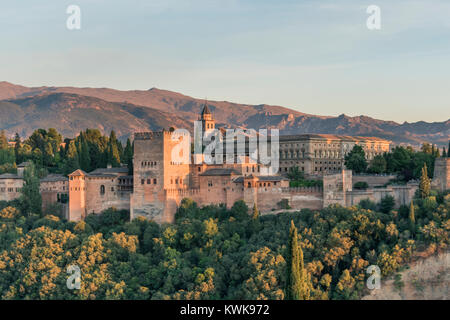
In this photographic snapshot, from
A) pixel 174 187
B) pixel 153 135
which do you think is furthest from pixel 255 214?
pixel 153 135

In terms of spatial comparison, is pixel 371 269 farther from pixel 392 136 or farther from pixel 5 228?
pixel 392 136

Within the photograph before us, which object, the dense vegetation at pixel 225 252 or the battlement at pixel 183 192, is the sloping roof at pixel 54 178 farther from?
the battlement at pixel 183 192

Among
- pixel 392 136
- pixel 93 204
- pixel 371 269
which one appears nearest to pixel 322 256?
pixel 371 269

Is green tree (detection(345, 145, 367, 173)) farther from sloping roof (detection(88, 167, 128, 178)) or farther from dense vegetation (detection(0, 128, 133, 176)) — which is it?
sloping roof (detection(88, 167, 128, 178))

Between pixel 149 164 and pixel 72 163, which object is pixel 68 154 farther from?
pixel 149 164

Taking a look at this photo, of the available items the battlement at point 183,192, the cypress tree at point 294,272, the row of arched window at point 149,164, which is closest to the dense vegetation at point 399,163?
the battlement at point 183,192

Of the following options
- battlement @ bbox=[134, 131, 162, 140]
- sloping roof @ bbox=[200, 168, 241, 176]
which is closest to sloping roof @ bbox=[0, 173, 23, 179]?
battlement @ bbox=[134, 131, 162, 140]
